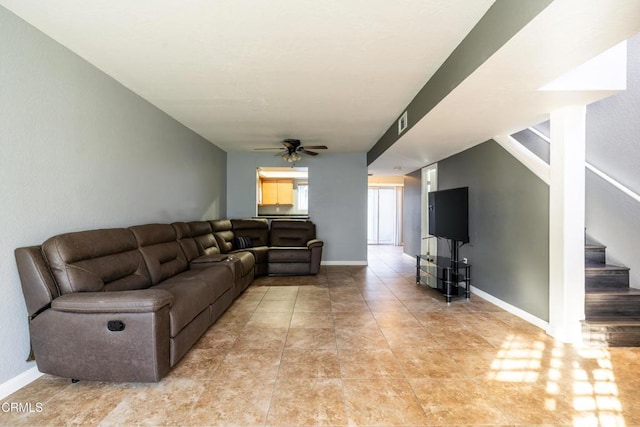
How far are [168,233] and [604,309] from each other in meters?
4.69

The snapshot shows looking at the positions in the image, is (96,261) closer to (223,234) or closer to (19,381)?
(19,381)

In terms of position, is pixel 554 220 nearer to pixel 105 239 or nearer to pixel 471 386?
pixel 471 386

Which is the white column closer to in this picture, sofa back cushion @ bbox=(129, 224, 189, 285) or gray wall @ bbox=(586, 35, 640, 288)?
gray wall @ bbox=(586, 35, 640, 288)

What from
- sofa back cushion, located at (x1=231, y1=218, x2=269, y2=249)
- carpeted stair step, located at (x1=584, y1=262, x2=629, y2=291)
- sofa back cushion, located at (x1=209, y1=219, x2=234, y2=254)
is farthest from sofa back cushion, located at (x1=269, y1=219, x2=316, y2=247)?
carpeted stair step, located at (x1=584, y1=262, x2=629, y2=291)

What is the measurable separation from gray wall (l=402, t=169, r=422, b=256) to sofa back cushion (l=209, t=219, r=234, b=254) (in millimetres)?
4344

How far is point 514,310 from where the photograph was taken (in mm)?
3408

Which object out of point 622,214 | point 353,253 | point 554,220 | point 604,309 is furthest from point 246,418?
point 353,253

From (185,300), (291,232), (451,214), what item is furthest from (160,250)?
(451,214)

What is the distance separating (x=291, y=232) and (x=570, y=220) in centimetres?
448

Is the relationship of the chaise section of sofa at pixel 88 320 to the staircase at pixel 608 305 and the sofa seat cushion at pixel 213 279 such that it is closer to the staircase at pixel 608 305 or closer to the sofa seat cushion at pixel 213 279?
the sofa seat cushion at pixel 213 279

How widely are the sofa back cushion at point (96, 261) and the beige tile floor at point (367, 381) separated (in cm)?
70

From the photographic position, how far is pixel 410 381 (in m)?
2.05

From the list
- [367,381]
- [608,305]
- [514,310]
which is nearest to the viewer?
[367,381]

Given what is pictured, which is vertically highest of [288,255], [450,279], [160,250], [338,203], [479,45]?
[479,45]
